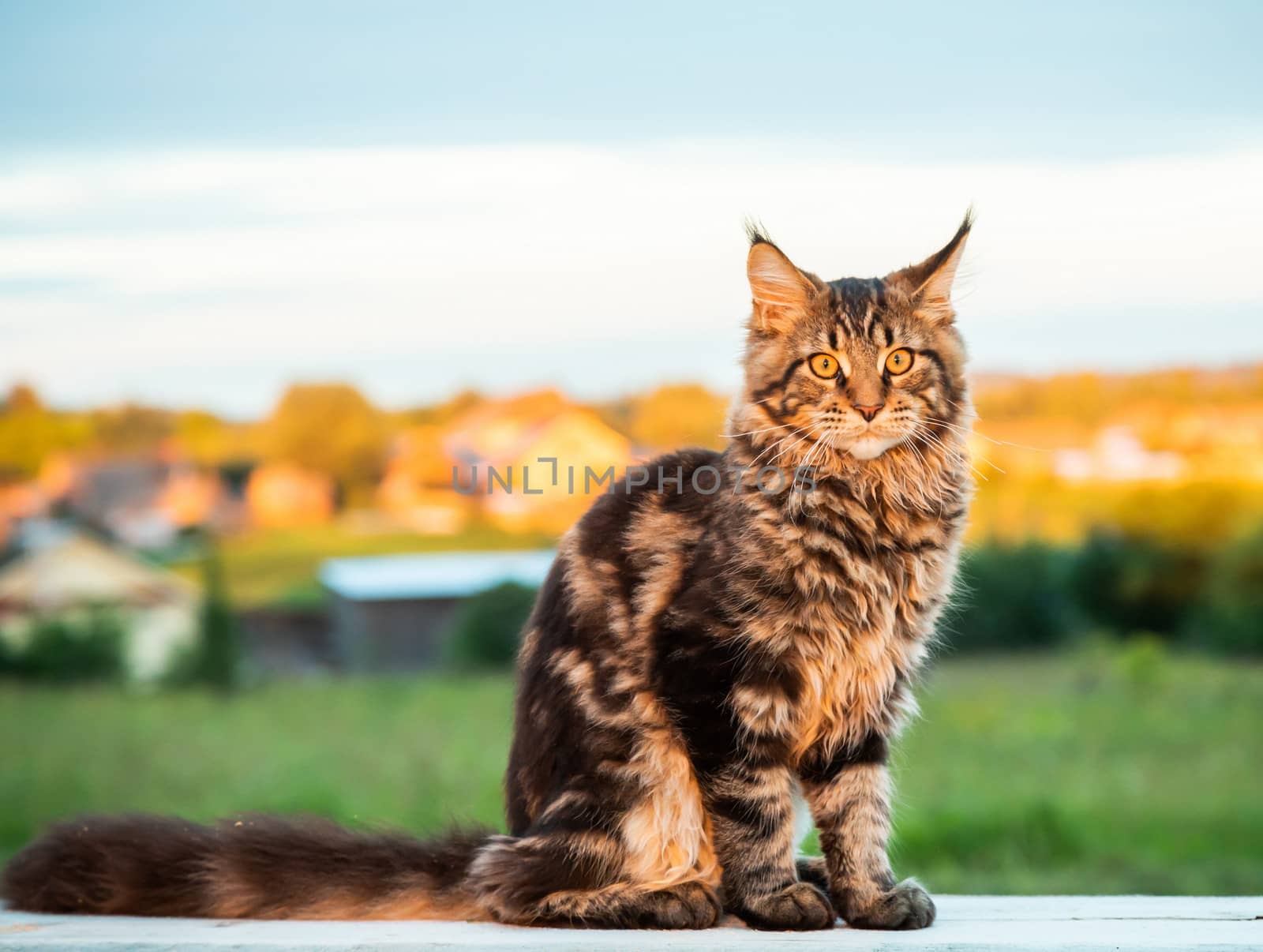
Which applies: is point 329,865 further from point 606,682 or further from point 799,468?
point 799,468

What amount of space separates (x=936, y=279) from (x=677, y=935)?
3.86 ft

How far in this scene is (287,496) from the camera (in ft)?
19.9

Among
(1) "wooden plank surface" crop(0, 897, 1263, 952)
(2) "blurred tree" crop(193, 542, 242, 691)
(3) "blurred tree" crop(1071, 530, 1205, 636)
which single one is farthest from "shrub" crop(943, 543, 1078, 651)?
(1) "wooden plank surface" crop(0, 897, 1263, 952)

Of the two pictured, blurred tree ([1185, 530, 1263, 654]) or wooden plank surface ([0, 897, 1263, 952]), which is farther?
blurred tree ([1185, 530, 1263, 654])

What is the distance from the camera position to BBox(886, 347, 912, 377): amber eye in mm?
1986

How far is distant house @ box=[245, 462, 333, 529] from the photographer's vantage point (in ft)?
19.7

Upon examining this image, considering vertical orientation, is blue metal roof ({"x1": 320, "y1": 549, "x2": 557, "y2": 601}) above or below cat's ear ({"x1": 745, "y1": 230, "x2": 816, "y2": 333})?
below

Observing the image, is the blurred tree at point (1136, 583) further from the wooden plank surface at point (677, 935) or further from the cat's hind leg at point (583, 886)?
the cat's hind leg at point (583, 886)

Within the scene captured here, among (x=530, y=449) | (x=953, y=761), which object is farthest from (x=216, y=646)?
(x=953, y=761)

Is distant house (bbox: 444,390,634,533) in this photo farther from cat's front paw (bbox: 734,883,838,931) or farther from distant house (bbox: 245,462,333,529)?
cat's front paw (bbox: 734,883,838,931)

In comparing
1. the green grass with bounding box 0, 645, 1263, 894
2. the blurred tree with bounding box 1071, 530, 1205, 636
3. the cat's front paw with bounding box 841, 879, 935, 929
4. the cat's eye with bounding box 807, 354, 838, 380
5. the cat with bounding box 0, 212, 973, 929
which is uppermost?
the cat's eye with bounding box 807, 354, 838, 380

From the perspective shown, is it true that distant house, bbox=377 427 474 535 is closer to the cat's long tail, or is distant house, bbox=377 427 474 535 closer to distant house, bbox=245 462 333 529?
distant house, bbox=245 462 333 529

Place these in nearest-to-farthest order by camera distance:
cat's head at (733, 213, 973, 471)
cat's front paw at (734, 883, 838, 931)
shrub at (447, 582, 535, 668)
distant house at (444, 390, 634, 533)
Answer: cat's front paw at (734, 883, 838, 931), cat's head at (733, 213, 973, 471), distant house at (444, 390, 634, 533), shrub at (447, 582, 535, 668)

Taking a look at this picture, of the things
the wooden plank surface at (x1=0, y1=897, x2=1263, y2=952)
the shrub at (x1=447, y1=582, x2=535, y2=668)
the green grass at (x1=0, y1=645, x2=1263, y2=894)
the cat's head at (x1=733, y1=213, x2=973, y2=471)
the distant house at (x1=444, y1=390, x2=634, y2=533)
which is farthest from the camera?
the shrub at (x1=447, y1=582, x2=535, y2=668)
